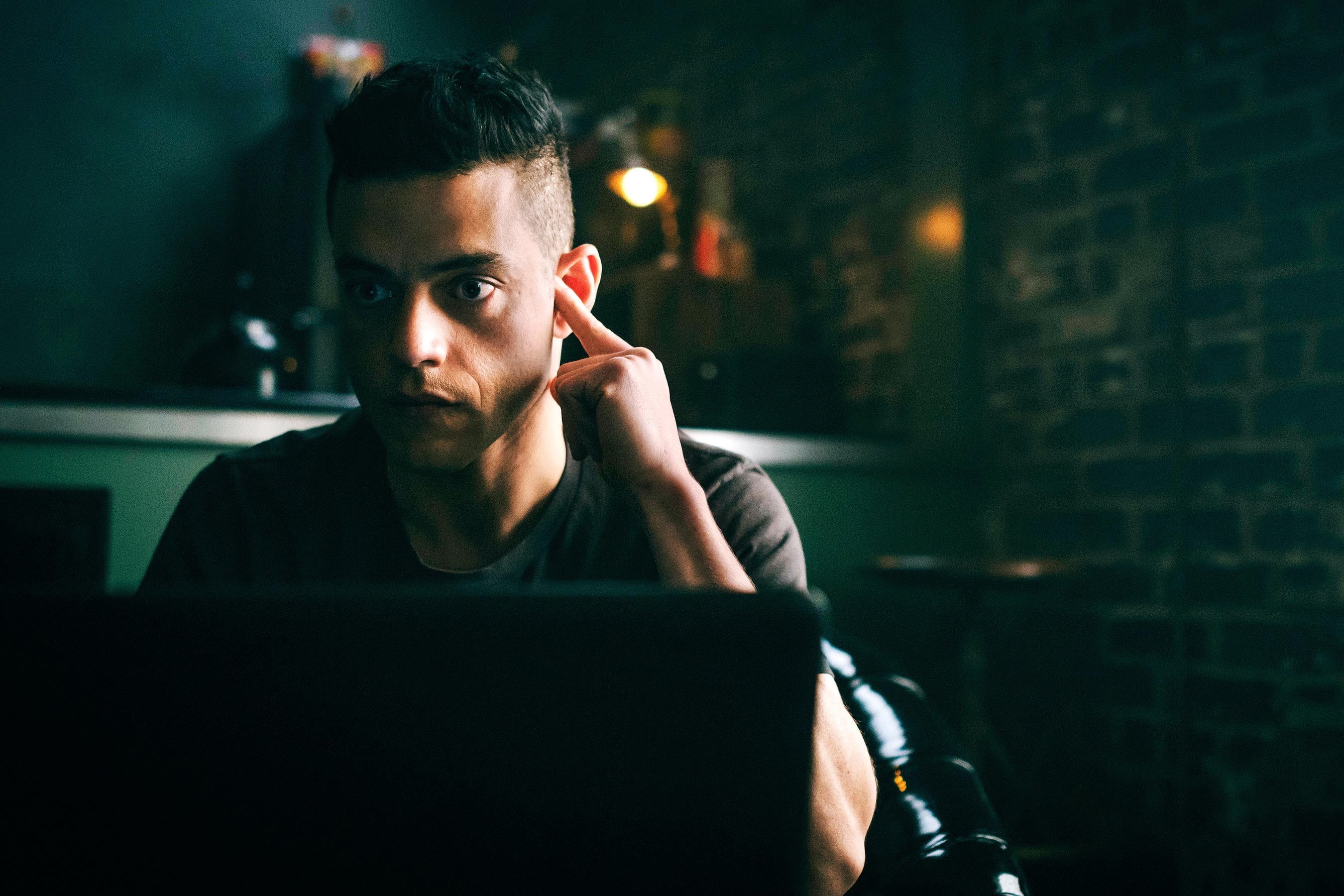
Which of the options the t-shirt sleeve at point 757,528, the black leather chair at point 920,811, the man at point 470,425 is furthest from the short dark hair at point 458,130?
the black leather chair at point 920,811

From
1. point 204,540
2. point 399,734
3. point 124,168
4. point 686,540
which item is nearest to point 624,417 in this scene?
point 686,540

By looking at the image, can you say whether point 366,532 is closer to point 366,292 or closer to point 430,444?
point 430,444

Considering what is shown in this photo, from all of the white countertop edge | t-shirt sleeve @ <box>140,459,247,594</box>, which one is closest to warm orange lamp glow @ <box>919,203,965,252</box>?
the white countertop edge

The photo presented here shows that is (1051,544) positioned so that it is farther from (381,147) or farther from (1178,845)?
(381,147)

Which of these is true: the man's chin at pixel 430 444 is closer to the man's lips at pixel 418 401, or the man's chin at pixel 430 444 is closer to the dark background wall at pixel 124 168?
the man's lips at pixel 418 401

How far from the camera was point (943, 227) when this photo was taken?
2.77 meters

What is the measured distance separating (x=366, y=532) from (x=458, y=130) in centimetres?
45

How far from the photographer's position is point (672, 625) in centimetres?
38

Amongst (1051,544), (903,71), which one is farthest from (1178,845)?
(903,71)

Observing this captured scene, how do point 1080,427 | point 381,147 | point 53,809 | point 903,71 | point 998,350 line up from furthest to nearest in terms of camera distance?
1. point 903,71
2. point 998,350
3. point 1080,427
4. point 381,147
5. point 53,809

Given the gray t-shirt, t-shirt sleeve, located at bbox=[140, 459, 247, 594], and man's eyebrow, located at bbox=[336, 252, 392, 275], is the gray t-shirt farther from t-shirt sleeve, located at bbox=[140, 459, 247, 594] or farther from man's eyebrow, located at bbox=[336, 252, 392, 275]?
man's eyebrow, located at bbox=[336, 252, 392, 275]

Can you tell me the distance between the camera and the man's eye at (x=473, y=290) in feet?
3.39

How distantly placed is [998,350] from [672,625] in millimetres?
2547

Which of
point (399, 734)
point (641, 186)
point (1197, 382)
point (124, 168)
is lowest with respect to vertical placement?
point (399, 734)
